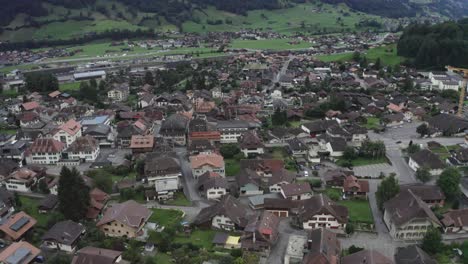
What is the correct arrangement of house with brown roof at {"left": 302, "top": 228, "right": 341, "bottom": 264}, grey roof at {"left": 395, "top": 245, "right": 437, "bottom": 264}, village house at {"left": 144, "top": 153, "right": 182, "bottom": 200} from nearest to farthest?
grey roof at {"left": 395, "top": 245, "right": 437, "bottom": 264}, house with brown roof at {"left": 302, "top": 228, "right": 341, "bottom": 264}, village house at {"left": 144, "top": 153, "right": 182, "bottom": 200}

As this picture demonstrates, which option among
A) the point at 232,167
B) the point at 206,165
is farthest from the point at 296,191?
the point at 206,165

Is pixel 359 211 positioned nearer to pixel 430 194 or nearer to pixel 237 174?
pixel 430 194

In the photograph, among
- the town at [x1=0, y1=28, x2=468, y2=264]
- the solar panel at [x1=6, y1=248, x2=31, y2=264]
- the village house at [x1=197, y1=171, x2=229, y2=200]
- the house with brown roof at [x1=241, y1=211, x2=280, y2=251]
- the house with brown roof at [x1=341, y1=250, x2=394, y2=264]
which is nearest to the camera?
the house with brown roof at [x1=341, y1=250, x2=394, y2=264]

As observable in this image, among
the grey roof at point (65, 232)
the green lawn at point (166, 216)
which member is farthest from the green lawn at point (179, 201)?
the grey roof at point (65, 232)

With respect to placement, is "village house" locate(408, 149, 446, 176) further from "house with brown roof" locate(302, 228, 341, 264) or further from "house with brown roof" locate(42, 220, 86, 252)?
"house with brown roof" locate(42, 220, 86, 252)

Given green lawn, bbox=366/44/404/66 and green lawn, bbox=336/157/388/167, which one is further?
green lawn, bbox=366/44/404/66

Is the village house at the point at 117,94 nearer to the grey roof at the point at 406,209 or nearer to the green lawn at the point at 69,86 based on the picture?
the green lawn at the point at 69,86

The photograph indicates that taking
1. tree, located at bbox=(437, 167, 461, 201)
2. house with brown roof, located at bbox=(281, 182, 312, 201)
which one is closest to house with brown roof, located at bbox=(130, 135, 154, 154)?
house with brown roof, located at bbox=(281, 182, 312, 201)
